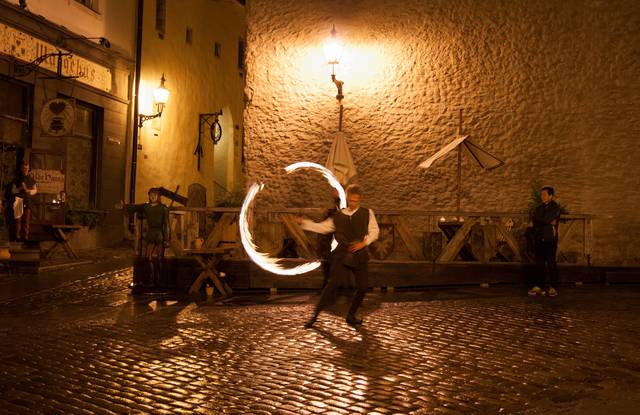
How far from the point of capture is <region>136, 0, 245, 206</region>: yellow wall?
2391 centimetres

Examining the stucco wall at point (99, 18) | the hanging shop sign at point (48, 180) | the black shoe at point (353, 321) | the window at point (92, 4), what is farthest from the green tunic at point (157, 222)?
the window at point (92, 4)

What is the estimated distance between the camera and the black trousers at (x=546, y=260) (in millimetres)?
11844

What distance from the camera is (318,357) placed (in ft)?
22.9

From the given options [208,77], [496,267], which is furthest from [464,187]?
[208,77]

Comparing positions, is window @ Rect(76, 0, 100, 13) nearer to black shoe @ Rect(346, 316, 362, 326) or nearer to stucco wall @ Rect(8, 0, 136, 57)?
stucco wall @ Rect(8, 0, 136, 57)

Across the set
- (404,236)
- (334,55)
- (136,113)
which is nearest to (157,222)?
(404,236)

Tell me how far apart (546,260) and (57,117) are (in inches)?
444

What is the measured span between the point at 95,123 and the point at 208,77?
27.7ft

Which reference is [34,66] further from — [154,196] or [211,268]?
[211,268]

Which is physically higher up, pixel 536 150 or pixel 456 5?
pixel 456 5

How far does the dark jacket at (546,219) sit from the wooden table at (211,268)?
497 cm

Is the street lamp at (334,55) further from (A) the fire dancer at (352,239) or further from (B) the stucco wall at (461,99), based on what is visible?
(A) the fire dancer at (352,239)

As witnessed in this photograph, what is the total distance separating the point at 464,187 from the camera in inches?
599

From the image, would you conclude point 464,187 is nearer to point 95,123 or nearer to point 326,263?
point 326,263
